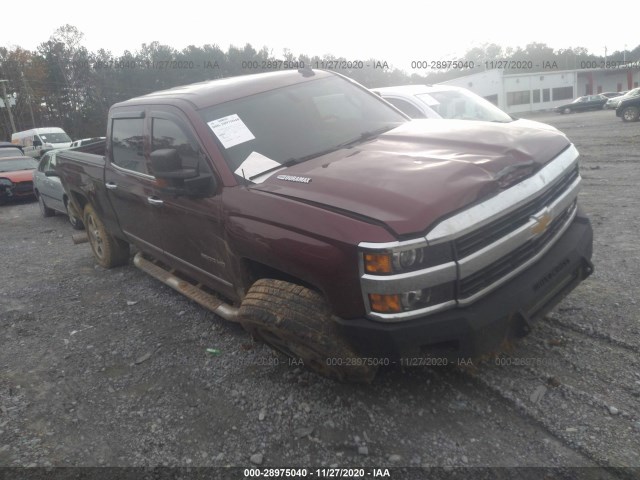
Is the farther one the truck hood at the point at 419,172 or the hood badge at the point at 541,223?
the hood badge at the point at 541,223

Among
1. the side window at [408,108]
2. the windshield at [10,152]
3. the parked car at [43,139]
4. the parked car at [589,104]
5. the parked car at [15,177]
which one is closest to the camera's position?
the side window at [408,108]

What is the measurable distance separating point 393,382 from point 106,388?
2.02 meters

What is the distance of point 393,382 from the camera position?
119 inches

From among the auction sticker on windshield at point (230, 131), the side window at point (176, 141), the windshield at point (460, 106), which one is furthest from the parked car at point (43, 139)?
the auction sticker on windshield at point (230, 131)

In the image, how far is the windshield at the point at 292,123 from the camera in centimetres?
330

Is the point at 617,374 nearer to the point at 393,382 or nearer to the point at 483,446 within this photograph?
the point at 483,446

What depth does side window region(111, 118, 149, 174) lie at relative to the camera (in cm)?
419

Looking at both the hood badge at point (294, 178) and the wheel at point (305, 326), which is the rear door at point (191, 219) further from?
the wheel at point (305, 326)

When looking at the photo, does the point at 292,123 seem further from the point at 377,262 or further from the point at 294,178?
the point at 377,262

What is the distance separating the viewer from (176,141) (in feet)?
12.0

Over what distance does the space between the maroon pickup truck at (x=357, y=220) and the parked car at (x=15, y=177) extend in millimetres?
11928

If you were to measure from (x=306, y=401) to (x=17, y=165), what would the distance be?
14.9 meters

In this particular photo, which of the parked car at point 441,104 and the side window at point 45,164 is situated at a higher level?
the parked car at point 441,104

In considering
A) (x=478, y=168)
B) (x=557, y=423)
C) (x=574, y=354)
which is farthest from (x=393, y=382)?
(x=478, y=168)
